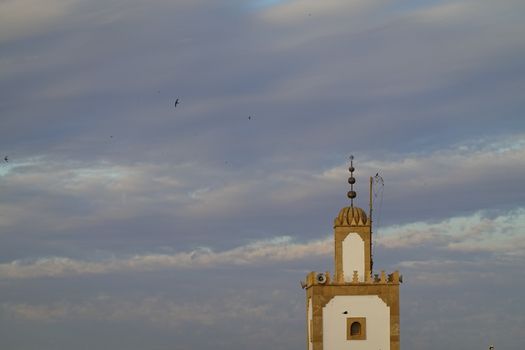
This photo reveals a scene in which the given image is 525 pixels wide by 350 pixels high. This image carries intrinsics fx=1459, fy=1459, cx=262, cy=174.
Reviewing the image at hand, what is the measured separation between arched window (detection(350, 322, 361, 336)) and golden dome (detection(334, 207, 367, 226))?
602 centimetres

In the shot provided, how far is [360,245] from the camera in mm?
88125

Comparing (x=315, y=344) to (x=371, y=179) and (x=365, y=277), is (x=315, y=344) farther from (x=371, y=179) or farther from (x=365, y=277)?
(x=371, y=179)

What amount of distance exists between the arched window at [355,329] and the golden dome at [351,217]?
19.8 feet

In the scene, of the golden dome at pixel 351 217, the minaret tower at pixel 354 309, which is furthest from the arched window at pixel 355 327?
the golden dome at pixel 351 217

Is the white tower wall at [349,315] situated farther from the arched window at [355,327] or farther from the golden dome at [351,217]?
the golden dome at [351,217]

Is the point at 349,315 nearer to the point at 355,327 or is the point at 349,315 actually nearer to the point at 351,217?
the point at 355,327

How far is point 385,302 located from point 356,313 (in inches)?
73.1

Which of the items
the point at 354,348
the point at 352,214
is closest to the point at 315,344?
the point at 354,348

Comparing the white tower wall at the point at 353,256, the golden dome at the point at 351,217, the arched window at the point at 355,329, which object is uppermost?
the golden dome at the point at 351,217

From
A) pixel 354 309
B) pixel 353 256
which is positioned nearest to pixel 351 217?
pixel 353 256

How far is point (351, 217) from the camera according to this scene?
88500 millimetres

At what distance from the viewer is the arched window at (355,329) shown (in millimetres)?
87312

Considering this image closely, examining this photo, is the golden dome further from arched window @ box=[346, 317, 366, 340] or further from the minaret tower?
arched window @ box=[346, 317, 366, 340]

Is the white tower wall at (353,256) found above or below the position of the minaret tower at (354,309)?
above
